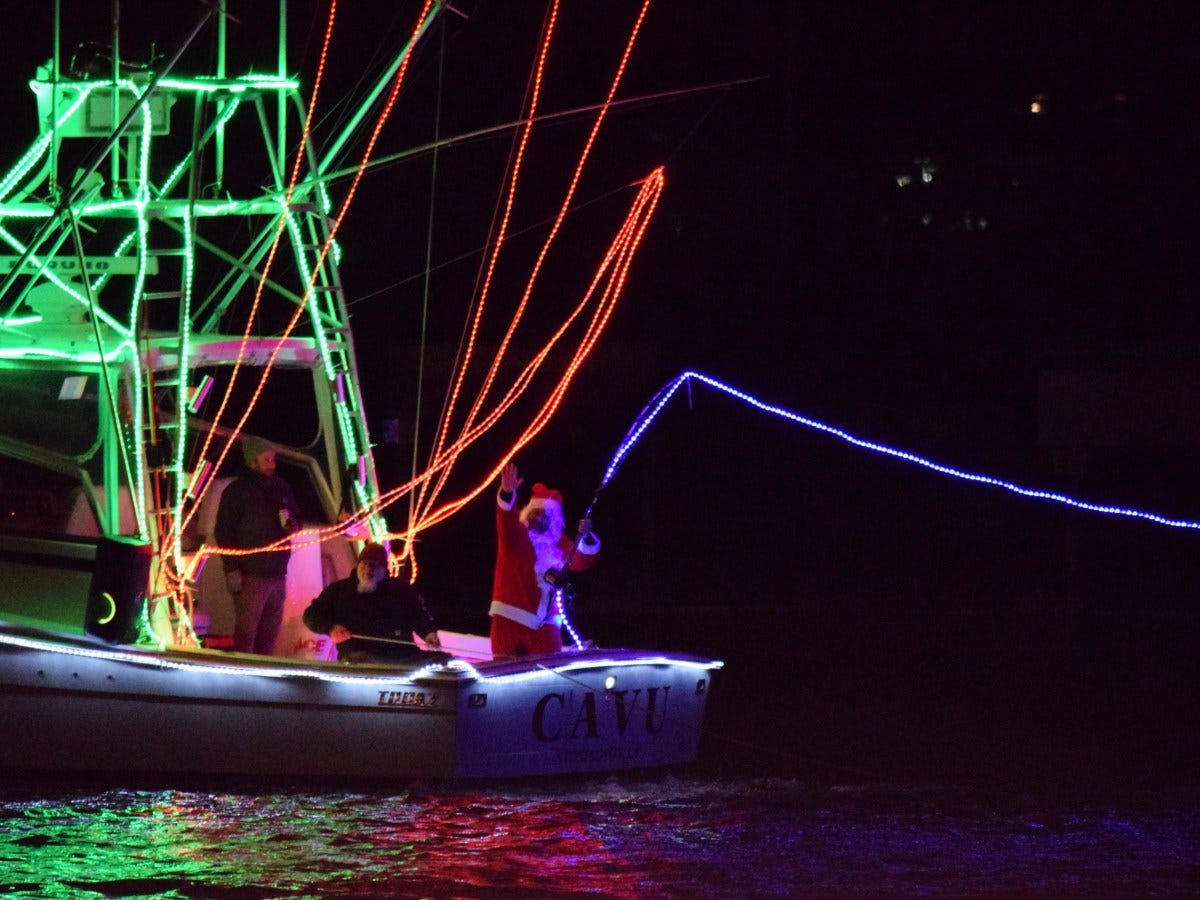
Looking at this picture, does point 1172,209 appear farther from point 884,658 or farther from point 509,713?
point 509,713

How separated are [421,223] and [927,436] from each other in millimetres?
7176

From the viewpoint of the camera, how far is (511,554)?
1080cm

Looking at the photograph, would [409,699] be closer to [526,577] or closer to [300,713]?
[300,713]

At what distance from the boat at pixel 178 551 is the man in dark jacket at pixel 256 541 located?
156 millimetres

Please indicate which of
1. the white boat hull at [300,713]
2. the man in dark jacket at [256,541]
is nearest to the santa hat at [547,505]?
the white boat hull at [300,713]

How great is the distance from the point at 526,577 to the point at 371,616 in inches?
46.2

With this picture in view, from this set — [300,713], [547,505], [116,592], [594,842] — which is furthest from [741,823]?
[116,592]

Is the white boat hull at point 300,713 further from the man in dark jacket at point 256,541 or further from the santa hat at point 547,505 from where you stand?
the santa hat at point 547,505

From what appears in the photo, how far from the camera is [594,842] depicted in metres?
8.41

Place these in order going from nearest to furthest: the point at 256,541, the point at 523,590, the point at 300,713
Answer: the point at 300,713
the point at 256,541
the point at 523,590

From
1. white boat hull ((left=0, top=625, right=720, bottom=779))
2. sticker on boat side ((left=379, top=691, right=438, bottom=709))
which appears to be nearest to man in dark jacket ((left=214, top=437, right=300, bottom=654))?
white boat hull ((left=0, top=625, right=720, bottom=779))

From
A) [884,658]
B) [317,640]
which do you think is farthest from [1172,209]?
[317,640]

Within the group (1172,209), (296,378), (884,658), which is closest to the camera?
(296,378)

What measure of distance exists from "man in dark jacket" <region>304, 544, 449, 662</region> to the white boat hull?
0.55 metres
